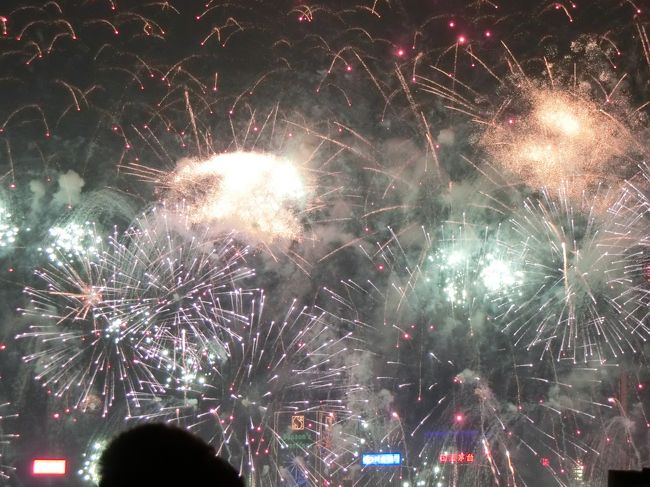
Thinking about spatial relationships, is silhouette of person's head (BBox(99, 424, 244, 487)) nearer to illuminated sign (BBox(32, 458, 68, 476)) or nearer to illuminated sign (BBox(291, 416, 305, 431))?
illuminated sign (BBox(32, 458, 68, 476))

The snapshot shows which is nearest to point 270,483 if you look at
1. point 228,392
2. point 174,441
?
point 228,392

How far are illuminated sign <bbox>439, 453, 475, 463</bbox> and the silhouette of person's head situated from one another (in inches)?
1401

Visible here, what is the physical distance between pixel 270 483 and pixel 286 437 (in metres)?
2.07

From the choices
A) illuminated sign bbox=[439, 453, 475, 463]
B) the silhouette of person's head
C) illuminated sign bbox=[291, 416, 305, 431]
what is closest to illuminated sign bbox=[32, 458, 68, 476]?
illuminated sign bbox=[291, 416, 305, 431]

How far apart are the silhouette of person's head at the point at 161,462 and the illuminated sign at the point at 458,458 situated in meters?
35.6

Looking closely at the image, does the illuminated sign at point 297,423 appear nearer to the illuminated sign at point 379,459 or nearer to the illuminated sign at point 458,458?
the illuminated sign at point 379,459

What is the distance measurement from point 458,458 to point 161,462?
36.1 meters

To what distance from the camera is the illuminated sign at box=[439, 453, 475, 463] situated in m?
35.3

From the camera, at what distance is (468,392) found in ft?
103

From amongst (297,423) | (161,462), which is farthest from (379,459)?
(161,462)

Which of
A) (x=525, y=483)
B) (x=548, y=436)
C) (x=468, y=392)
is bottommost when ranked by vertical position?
(x=525, y=483)

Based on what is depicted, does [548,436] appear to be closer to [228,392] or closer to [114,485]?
[228,392]

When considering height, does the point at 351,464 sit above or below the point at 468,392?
below

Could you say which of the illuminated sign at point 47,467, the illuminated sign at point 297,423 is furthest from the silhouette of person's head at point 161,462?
the illuminated sign at point 297,423
